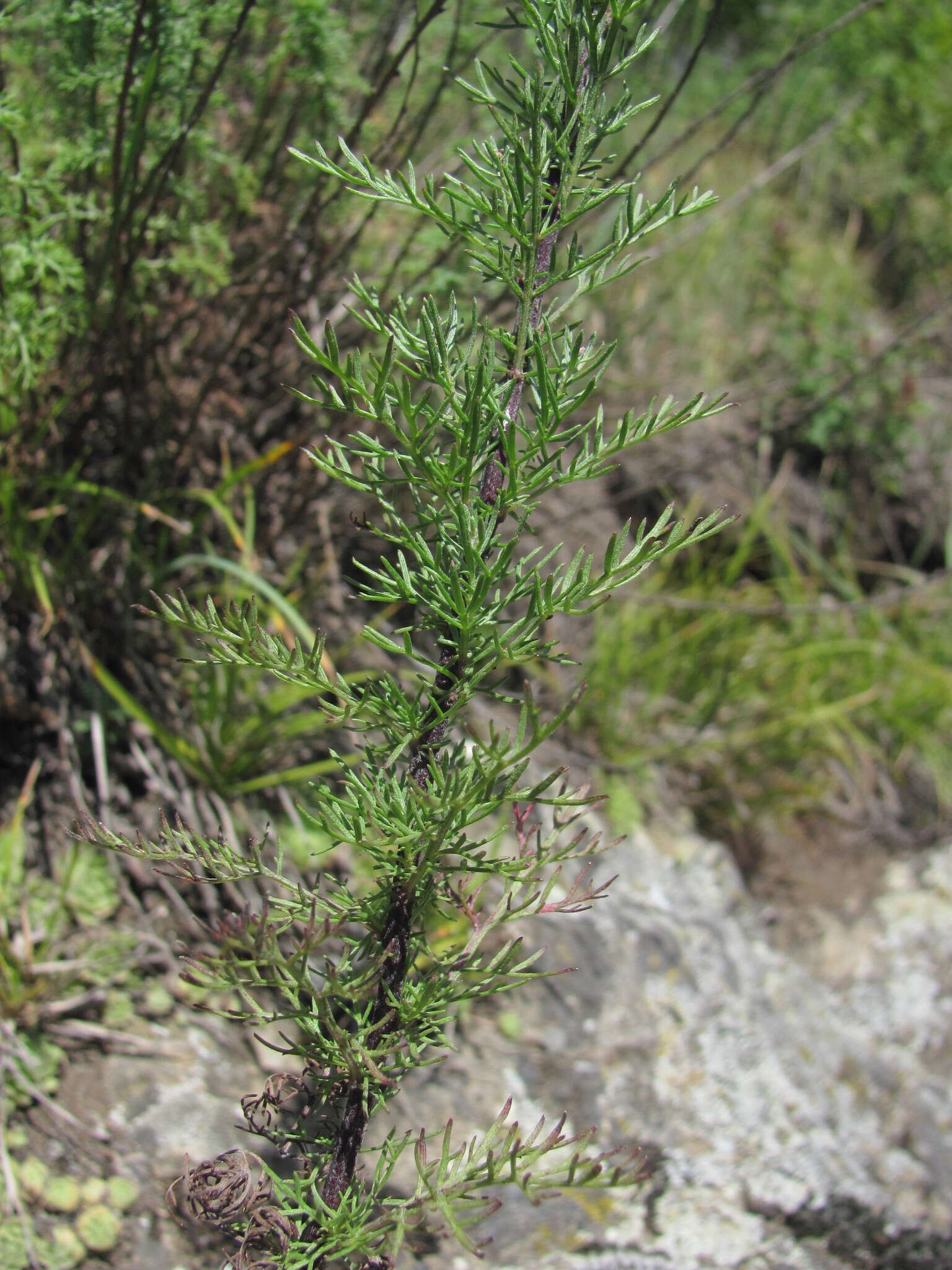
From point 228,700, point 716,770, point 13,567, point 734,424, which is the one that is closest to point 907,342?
point 734,424

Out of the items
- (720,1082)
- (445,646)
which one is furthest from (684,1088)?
(445,646)

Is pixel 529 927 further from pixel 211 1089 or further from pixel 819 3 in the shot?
pixel 819 3

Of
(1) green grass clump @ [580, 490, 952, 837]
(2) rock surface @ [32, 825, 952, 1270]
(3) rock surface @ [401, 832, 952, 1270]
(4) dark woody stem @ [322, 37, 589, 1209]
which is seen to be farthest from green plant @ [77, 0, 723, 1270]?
(1) green grass clump @ [580, 490, 952, 837]

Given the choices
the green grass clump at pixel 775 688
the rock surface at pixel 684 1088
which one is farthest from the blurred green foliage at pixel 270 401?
the rock surface at pixel 684 1088

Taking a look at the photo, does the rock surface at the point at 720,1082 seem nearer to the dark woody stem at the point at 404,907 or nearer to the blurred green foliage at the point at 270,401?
the blurred green foliage at the point at 270,401

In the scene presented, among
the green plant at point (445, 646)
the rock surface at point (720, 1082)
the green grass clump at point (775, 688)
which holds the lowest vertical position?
the rock surface at point (720, 1082)

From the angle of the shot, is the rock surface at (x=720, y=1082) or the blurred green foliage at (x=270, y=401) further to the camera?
the rock surface at (x=720, y=1082)

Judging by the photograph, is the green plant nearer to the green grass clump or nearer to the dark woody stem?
the dark woody stem
